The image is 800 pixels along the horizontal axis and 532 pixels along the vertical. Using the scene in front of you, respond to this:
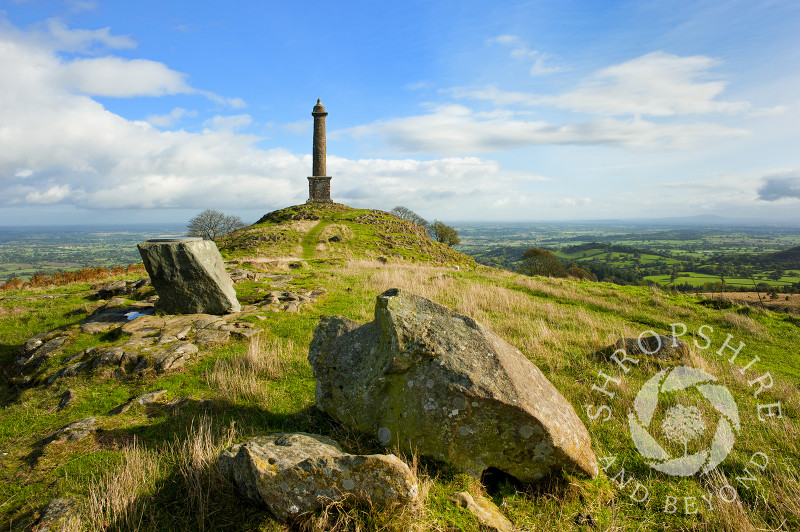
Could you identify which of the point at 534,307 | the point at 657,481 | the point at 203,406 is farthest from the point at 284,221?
the point at 657,481

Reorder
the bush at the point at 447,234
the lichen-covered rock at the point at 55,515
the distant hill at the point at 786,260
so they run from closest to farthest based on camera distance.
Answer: the lichen-covered rock at the point at 55,515, the distant hill at the point at 786,260, the bush at the point at 447,234

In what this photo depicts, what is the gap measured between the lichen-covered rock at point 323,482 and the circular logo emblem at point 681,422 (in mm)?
4149

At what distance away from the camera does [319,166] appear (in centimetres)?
6638

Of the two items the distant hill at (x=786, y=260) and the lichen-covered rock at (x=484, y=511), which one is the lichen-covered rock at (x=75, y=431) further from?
the distant hill at (x=786, y=260)

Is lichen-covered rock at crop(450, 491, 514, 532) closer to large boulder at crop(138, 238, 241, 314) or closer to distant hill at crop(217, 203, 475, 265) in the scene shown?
large boulder at crop(138, 238, 241, 314)

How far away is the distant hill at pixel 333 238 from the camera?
4034cm

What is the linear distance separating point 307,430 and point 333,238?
41509 millimetres

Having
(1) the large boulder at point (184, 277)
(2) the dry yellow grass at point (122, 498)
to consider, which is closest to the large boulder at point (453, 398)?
(2) the dry yellow grass at point (122, 498)

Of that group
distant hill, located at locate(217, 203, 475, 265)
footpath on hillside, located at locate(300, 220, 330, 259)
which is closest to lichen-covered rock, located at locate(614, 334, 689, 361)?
distant hill, located at locate(217, 203, 475, 265)

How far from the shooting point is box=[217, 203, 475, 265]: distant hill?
1588 inches

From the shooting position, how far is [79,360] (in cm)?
849

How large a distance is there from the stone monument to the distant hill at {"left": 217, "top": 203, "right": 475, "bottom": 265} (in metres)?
2.88

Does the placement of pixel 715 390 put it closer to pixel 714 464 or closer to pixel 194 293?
pixel 714 464

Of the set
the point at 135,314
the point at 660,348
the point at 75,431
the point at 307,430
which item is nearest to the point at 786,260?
the point at 660,348
